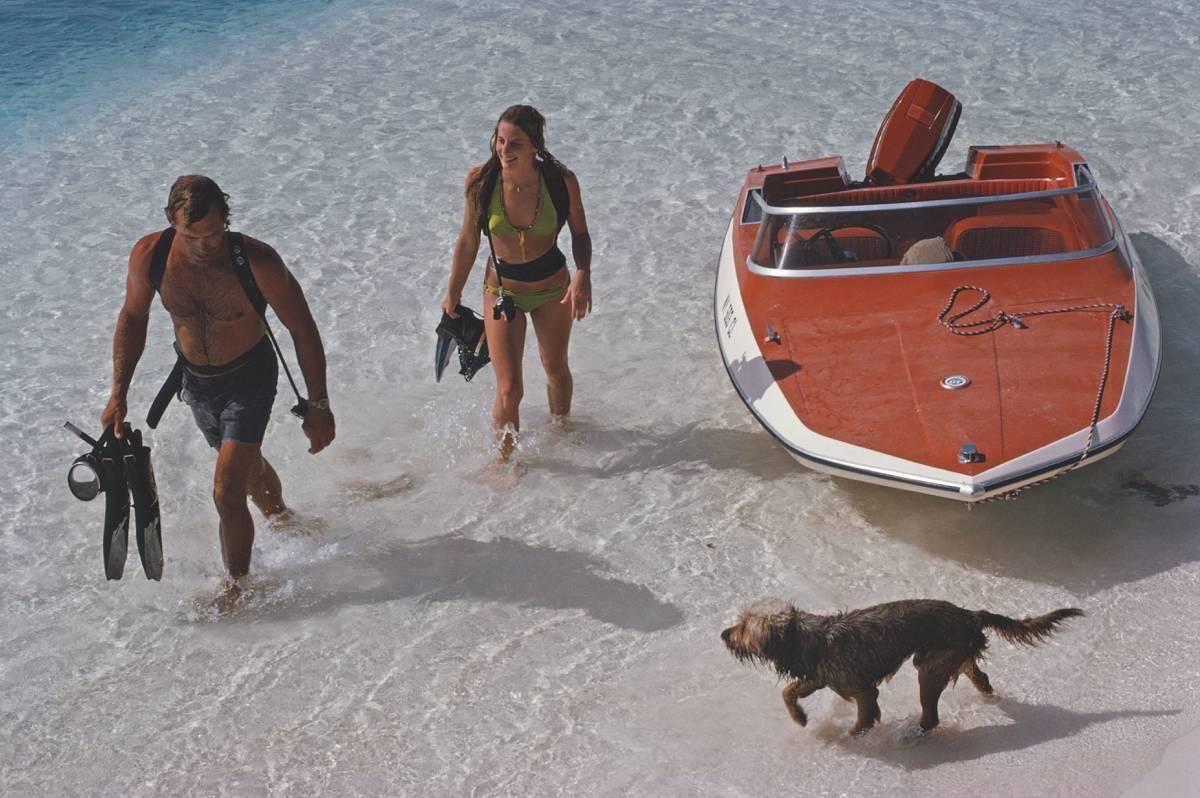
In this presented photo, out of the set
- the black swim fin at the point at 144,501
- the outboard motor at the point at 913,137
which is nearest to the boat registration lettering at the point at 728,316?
the outboard motor at the point at 913,137

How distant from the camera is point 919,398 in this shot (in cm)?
532

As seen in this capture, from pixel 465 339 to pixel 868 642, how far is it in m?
2.66

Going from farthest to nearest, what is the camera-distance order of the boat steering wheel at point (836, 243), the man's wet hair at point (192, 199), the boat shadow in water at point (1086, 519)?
the boat steering wheel at point (836, 243)
the boat shadow in water at point (1086, 519)
the man's wet hair at point (192, 199)

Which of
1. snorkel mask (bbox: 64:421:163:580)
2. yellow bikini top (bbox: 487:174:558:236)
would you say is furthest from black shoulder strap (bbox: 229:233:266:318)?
yellow bikini top (bbox: 487:174:558:236)

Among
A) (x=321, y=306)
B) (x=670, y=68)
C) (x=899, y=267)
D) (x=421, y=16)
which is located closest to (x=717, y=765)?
(x=899, y=267)

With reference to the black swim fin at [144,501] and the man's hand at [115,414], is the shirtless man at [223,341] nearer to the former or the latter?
the man's hand at [115,414]

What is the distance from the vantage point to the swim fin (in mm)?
6020

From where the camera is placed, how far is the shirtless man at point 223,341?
482 cm

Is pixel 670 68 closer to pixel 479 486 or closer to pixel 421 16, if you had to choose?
pixel 421 16

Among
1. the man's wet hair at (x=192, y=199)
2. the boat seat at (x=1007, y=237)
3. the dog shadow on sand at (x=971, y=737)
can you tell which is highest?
the man's wet hair at (x=192, y=199)

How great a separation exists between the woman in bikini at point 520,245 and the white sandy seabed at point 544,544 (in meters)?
0.73

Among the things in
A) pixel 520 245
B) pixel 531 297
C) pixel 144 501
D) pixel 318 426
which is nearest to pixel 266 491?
pixel 144 501

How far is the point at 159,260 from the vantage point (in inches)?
189

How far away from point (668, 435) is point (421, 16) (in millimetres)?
8288
